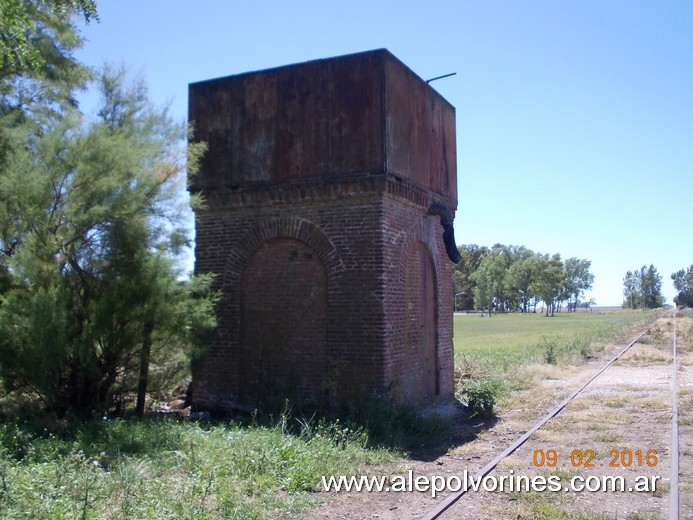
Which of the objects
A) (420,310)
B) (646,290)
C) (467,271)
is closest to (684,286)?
(646,290)

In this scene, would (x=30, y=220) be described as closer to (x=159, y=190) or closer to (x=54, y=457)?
(x=159, y=190)

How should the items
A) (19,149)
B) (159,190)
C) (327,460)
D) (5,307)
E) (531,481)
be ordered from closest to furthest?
1. (531,481)
2. (327,460)
3. (5,307)
4. (19,149)
5. (159,190)

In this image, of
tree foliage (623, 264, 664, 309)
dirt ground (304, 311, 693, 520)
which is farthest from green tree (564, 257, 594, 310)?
dirt ground (304, 311, 693, 520)

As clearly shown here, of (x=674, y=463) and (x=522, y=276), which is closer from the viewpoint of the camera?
(x=674, y=463)

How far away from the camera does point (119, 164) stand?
890 cm

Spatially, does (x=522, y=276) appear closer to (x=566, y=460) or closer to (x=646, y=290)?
(x=646, y=290)

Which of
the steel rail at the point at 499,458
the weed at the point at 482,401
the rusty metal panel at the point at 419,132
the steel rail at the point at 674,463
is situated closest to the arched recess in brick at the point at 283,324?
the rusty metal panel at the point at 419,132

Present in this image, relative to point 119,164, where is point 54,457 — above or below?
below

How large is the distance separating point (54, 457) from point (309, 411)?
14.1 ft

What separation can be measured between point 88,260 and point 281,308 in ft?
11.0

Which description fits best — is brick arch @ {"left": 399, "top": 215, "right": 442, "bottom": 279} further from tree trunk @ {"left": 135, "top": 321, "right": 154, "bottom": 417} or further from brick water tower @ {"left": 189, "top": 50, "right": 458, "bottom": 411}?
tree trunk @ {"left": 135, "top": 321, "right": 154, "bottom": 417}

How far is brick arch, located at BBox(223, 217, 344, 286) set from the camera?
413 inches

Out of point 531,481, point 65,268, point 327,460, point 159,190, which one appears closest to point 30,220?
point 65,268

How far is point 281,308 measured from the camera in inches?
430
